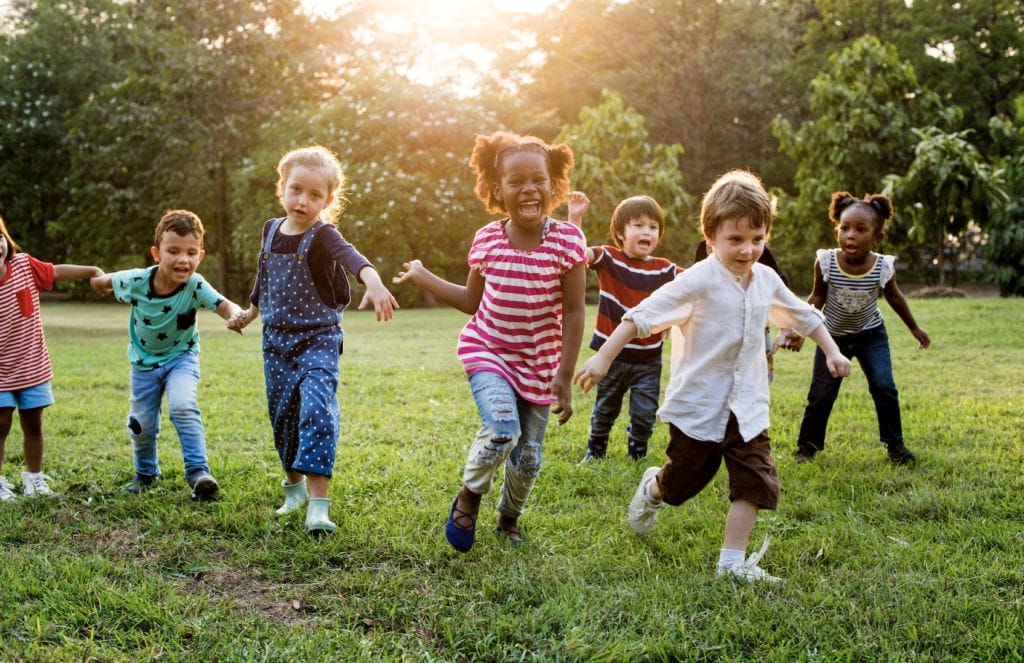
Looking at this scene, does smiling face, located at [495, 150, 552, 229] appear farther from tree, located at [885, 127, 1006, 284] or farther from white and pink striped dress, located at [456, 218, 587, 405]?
tree, located at [885, 127, 1006, 284]

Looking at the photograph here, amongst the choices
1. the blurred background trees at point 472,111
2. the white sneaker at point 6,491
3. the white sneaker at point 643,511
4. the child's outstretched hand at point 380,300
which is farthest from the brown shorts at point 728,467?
the blurred background trees at point 472,111

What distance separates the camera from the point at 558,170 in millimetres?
4020

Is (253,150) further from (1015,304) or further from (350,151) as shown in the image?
(1015,304)

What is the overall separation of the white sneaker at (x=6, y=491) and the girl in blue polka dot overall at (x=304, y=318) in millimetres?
1529

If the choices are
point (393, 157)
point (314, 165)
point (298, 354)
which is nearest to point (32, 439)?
point (298, 354)

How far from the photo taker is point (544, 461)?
5.62 metres

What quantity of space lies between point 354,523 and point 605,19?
111 feet

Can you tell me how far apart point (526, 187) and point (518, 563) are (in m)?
1.56

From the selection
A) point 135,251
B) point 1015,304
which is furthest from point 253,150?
point 1015,304

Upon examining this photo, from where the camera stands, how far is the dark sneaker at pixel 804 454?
18.1 ft

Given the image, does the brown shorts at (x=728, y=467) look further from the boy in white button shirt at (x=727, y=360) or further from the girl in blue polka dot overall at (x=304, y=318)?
the girl in blue polka dot overall at (x=304, y=318)

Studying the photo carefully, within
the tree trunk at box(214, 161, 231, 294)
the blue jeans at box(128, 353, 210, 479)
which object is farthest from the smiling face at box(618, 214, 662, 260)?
the tree trunk at box(214, 161, 231, 294)

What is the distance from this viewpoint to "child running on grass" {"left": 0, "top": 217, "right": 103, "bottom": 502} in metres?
4.90

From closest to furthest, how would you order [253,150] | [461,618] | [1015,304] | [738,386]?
1. [461,618]
2. [738,386]
3. [1015,304]
4. [253,150]
